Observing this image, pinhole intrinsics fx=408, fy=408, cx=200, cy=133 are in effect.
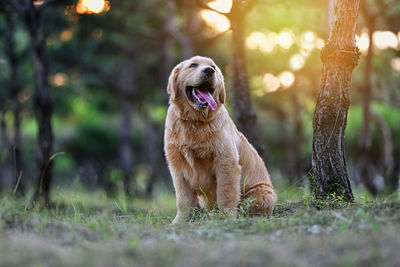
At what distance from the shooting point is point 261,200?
5.12 metres

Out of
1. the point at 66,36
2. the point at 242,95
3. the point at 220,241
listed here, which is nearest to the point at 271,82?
the point at 242,95

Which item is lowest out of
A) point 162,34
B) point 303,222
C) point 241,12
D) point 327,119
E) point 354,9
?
point 303,222

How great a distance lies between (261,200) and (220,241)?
1867 millimetres

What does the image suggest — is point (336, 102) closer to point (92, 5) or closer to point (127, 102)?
point (92, 5)

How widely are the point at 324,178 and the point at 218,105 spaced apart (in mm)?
1618

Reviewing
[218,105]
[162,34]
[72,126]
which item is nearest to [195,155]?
[218,105]

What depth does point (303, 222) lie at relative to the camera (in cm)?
388

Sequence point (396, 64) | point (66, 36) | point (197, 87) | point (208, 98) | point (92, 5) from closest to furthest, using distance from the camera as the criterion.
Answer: point (208, 98) < point (197, 87) < point (92, 5) < point (396, 64) < point (66, 36)

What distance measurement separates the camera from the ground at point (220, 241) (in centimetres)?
271

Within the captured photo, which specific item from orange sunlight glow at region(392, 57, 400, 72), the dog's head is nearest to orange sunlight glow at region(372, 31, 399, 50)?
orange sunlight glow at region(392, 57, 400, 72)

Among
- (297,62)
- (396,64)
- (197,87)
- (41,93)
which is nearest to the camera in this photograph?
(197,87)

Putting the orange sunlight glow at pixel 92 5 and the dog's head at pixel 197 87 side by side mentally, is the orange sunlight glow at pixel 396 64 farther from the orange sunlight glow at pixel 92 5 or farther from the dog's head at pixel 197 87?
the dog's head at pixel 197 87

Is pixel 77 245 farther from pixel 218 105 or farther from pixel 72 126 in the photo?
pixel 72 126

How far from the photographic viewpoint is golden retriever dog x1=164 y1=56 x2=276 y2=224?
16.6ft
